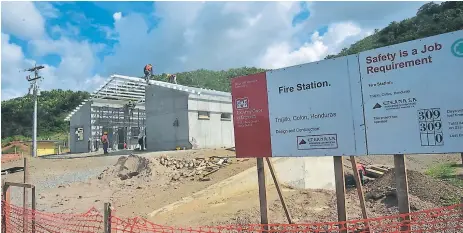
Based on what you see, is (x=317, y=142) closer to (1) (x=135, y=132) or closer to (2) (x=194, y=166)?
(2) (x=194, y=166)

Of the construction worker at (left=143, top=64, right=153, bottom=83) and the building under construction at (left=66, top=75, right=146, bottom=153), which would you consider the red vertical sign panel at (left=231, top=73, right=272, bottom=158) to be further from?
the building under construction at (left=66, top=75, right=146, bottom=153)

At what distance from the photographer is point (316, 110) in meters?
5.77

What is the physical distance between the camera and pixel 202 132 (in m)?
25.7

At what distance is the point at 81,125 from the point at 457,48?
32786 mm

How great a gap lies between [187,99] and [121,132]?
445 inches

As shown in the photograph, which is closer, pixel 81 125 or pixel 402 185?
pixel 402 185

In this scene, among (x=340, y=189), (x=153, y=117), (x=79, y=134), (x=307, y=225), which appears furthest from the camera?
(x=79, y=134)

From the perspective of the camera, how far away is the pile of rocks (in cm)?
1424

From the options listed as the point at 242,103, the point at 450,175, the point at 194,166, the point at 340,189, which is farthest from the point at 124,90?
the point at 340,189

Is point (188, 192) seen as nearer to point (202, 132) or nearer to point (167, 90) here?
point (202, 132)

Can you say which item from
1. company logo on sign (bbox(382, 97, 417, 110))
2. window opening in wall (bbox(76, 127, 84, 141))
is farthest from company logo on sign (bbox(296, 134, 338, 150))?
window opening in wall (bbox(76, 127, 84, 141))

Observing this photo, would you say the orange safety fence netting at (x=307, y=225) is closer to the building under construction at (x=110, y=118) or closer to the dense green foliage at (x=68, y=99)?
the building under construction at (x=110, y=118)

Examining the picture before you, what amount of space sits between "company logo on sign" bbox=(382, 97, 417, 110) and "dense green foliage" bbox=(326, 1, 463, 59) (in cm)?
5100

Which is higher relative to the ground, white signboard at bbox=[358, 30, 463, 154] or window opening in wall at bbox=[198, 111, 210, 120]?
window opening in wall at bbox=[198, 111, 210, 120]
